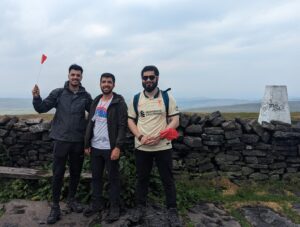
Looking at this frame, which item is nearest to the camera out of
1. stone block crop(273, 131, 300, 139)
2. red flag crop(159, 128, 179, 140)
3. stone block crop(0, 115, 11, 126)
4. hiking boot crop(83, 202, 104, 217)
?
red flag crop(159, 128, 179, 140)

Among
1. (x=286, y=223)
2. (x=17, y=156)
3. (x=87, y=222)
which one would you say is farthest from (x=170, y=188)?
(x=17, y=156)

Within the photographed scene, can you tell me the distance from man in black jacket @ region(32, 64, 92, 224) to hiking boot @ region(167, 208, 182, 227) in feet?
6.50

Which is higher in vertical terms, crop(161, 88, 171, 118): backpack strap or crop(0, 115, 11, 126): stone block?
crop(161, 88, 171, 118): backpack strap

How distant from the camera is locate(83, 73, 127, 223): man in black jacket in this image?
5.54 meters

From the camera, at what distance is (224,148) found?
342 inches

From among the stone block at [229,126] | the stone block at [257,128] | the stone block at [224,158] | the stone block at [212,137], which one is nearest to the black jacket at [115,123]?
the stone block at [212,137]

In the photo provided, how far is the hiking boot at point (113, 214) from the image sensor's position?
223 inches

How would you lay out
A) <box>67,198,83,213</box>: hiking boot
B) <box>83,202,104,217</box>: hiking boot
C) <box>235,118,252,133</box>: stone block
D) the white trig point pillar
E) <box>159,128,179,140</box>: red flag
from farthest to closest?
the white trig point pillar
<box>235,118,252,133</box>: stone block
<box>67,198,83,213</box>: hiking boot
<box>83,202,104,217</box>: hiking boot
<box>159,128,179,140</box>: red flag

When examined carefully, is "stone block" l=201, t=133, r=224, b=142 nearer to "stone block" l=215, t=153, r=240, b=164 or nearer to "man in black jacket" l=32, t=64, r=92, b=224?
"stone block" l=215, t=153, r=240, b=164

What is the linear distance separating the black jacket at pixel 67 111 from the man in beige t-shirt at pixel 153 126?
0.91 m

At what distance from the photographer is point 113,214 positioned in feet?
18.9

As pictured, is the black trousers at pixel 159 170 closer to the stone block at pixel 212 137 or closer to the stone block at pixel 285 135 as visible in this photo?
the stone block at pixel 212 137

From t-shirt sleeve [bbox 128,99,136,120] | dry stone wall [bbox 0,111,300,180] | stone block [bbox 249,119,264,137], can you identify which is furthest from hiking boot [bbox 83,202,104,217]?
stone block [bbox 249,119,264,137]

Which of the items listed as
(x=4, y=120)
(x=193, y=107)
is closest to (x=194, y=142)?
(x=4, y=120)
